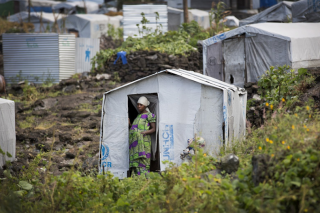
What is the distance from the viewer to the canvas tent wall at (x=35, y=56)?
15586mm

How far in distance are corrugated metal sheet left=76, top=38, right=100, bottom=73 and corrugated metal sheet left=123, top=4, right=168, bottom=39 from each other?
2.12 metres

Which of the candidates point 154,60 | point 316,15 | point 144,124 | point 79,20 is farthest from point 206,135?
point 79,20

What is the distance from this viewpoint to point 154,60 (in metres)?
14.7

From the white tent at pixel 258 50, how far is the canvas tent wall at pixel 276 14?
Answer: 413 centimetres

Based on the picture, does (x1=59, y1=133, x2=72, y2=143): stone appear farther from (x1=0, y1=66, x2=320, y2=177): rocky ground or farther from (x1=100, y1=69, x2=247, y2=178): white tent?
(x1=100, y1=69, x2=247, y2=178): white tent

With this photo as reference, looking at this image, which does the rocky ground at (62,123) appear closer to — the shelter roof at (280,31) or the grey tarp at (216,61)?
the grey tarp at (216,61)

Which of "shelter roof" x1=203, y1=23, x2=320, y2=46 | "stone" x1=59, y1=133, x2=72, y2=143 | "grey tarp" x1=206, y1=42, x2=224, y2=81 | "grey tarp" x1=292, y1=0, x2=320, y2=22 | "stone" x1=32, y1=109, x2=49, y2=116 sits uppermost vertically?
"grey tarp" x1=292, y1=0, x2=320, y2=22

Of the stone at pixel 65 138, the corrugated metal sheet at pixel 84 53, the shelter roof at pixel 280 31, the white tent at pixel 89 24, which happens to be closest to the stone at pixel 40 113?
the stone at pixel 65 138

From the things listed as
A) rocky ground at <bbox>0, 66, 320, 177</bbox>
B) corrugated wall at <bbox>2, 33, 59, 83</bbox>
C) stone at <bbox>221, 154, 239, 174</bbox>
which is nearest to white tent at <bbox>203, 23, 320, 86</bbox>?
rocky ground at <bbox>0, 66, 320, 177</bbox>

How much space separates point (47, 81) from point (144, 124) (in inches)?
391

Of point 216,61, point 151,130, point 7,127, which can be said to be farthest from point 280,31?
point 7,127

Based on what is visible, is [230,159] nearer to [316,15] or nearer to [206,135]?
[206,135]

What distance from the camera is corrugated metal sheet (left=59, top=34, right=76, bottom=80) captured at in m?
15.7

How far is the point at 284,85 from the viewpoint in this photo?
8125mm
